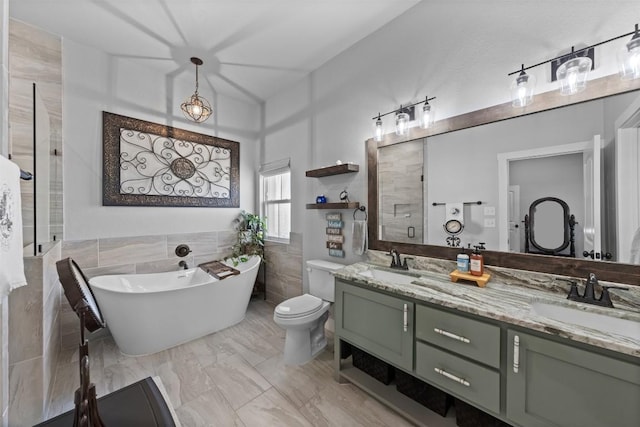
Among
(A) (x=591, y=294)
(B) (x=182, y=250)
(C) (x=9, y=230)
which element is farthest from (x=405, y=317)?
(B) (x=182, y=250)

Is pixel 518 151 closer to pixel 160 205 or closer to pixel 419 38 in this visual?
pixel 419 38

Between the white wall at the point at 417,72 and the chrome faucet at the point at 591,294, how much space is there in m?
0.82

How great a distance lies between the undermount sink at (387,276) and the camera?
1779 millimetres

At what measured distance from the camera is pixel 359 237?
2.21m

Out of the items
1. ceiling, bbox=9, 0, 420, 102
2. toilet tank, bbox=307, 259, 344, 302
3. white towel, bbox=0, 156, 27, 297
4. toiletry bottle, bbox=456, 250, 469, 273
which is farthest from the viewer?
toilet tank, bbox=307, 259, 344, 302

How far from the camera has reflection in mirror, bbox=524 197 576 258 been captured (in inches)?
52.5

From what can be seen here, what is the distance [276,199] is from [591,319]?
3.05 meters

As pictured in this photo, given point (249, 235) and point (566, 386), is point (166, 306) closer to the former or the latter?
point (249, 235)

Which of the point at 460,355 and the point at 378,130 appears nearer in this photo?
the point at 460,355

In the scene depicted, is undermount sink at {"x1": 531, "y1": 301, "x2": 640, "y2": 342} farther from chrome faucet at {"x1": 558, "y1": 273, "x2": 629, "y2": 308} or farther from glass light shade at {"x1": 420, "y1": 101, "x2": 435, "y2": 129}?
glass light shade at {"x1": 420, "y1": 101, "x2": 435, "y2": 129}

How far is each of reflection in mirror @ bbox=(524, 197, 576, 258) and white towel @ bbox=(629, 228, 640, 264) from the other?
7.8 inches

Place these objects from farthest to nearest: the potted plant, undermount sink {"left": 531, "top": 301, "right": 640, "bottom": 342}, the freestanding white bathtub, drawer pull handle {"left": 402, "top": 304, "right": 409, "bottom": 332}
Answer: the potted plant
the freestanding white bathtub
drawer pull handle {"left": 402, "top": 304, "right": 409, "bottom": 332}
undermount sink {"left": 531, "top": 301, "right": 640, "bottom": 342}

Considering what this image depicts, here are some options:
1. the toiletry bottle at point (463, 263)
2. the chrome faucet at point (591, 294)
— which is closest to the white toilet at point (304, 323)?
the toiletry bottle at point (463, 263)

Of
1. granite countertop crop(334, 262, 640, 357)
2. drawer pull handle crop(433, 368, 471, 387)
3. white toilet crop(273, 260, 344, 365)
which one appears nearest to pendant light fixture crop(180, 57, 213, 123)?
white toilet crop(273, 260, 344, 365)
